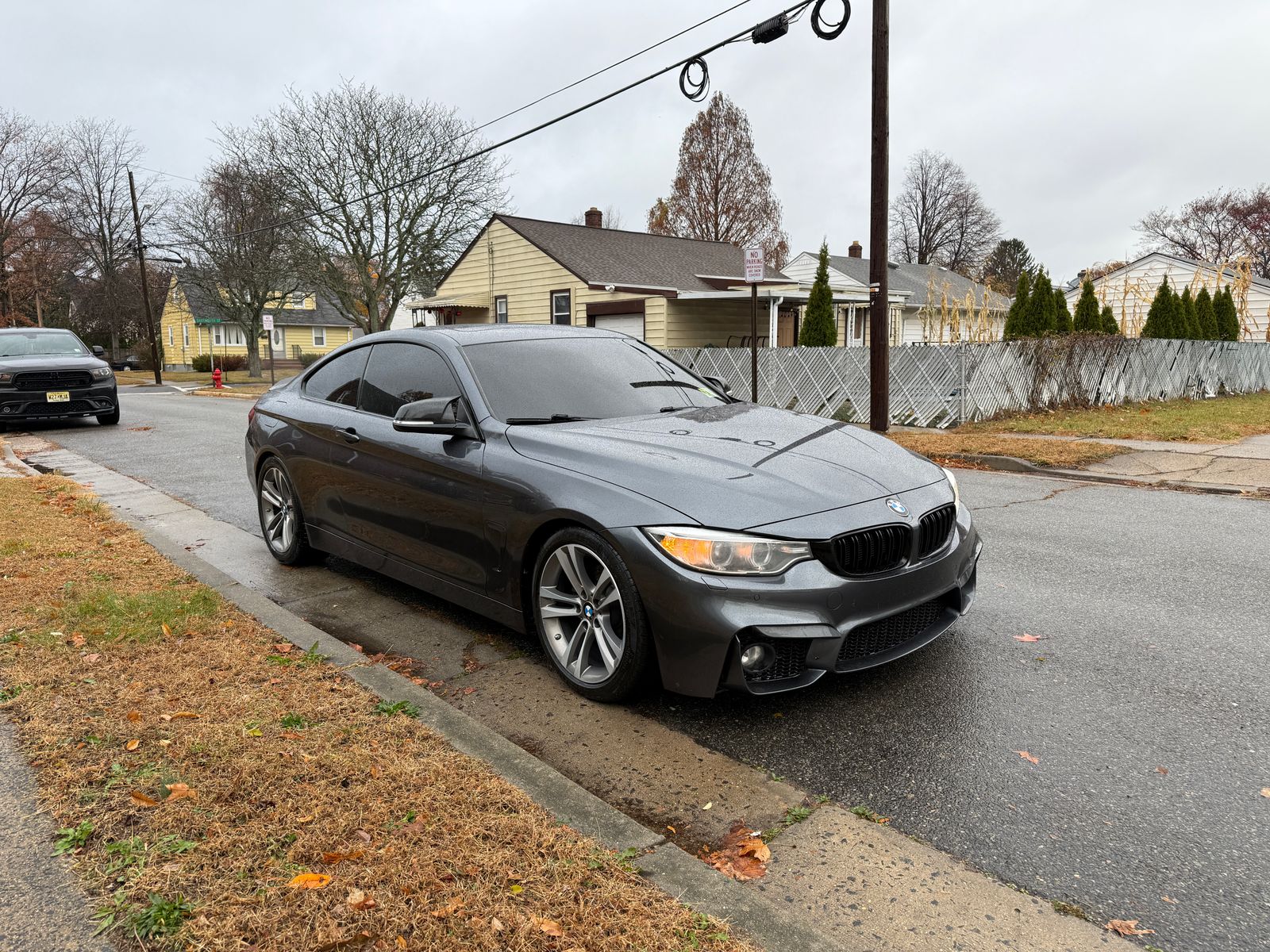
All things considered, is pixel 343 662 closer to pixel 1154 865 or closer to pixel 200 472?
pixel 1154 865

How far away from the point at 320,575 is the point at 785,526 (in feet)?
11.9

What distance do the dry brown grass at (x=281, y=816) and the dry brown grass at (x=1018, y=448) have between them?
8557 mm

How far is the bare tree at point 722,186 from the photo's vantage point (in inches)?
1983

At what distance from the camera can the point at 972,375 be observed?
14891mm

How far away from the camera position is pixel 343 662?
3842 mm

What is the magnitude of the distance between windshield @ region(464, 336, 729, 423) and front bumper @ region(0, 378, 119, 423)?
533 inches

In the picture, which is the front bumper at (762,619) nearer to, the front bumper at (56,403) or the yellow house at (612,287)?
the front bumper at (56,403)

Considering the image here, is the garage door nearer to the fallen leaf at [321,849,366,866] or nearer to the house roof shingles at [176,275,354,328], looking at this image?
the fallen leaf at [321,849,366,866]

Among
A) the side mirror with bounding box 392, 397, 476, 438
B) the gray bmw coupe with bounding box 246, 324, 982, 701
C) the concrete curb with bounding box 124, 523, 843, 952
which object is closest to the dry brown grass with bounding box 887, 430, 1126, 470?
the gray bmw coupe with bounding box 246, 324, 982, 701

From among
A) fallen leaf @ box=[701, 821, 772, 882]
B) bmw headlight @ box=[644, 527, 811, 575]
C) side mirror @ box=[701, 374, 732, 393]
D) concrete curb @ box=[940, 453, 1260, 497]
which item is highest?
side mirror @ box=[701, 374, 732, 393]

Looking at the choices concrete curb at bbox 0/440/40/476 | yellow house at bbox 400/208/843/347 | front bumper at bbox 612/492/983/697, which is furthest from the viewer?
yellow house at bbox 400/208/843/347

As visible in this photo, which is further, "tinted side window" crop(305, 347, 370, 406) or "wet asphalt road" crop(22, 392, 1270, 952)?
"tinted side window" crop(305, 347, 370, 406)

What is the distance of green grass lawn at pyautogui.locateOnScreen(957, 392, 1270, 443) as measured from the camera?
42.0ft

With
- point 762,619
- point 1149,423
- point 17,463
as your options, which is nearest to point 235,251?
point 17,463
